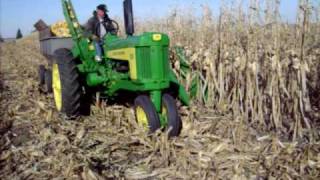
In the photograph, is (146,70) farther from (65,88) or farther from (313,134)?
(313,134)

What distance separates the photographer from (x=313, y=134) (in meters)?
5.06

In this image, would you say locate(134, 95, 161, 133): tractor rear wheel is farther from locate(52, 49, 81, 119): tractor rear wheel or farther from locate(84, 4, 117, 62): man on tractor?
locate(84, 4, 117, 62): man on tractor

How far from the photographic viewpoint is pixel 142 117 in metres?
5.30

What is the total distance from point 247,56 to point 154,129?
175cm

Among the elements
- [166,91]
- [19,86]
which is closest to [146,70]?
[166,91]

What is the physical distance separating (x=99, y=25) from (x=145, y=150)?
271 cm

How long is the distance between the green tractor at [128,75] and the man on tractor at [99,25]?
116 mm

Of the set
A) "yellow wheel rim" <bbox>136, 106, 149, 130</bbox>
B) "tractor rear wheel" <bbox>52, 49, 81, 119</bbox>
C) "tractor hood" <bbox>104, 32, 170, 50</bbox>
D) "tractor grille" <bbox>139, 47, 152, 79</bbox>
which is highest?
"tractor hood" <bbox>104, 32, 170, 50</bbox>

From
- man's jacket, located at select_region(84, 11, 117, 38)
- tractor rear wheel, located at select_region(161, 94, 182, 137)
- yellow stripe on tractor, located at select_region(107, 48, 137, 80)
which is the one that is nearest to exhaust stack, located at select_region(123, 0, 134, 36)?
yellow stripe on tractor, located at select_region(107, 48, 137, 80)

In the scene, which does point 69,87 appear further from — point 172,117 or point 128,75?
point 172,117

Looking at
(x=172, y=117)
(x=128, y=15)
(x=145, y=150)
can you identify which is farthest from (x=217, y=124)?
(x=128, y=15)

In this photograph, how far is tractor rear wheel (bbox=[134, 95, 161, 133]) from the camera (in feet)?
16.3

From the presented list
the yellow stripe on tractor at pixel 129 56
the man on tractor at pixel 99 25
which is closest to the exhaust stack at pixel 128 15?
the yellow stripe on tractor at pixel 129 56

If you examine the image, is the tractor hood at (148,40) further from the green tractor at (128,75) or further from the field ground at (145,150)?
the field ground at (145,150)
